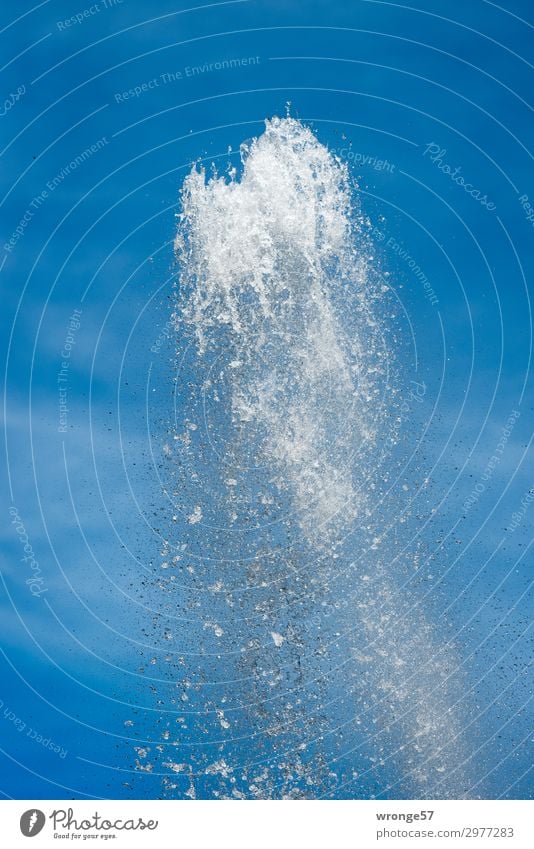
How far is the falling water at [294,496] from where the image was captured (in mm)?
32094

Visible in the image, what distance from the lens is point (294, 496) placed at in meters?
33.4

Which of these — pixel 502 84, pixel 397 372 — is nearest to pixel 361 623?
pixel 397 372

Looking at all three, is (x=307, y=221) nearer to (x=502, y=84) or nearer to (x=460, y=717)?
(x=502, y=84)

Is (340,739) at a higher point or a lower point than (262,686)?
lower

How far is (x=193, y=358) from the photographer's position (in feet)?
110

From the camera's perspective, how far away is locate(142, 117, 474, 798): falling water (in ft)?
105
